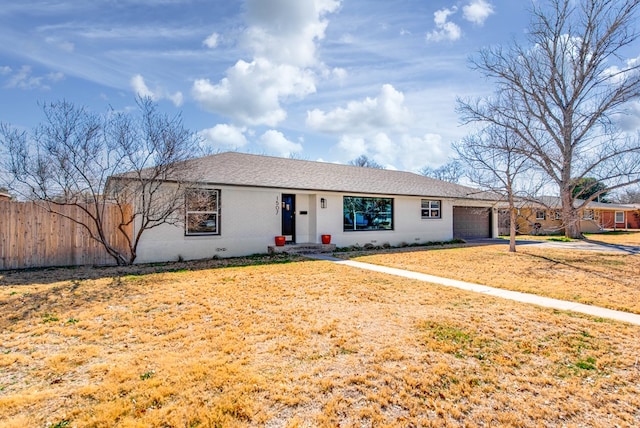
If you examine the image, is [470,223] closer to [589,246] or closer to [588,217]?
[589,246]

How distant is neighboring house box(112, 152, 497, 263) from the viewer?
1215 cm

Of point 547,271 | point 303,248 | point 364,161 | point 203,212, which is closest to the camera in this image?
point 547,271

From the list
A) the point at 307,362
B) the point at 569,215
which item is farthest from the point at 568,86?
the point at 307,362

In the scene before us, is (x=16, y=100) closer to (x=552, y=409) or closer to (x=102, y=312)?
(x=102, y=312)

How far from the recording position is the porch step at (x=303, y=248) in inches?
531

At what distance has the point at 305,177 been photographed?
619 inches

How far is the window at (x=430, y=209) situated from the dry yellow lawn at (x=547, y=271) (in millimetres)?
4772

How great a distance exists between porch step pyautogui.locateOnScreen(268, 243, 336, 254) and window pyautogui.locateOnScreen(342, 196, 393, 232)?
6.05ft

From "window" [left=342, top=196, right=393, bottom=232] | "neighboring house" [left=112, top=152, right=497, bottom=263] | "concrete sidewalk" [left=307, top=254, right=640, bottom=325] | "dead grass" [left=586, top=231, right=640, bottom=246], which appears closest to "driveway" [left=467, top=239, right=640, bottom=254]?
"dead grass" [left=586, top=231, right=640, bottom=246]

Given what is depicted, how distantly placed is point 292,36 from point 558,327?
1018cm

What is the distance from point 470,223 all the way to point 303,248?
1467 centimetres

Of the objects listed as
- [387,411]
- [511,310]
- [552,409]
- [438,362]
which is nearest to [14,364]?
[387,411]

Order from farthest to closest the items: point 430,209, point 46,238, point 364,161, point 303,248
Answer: point 364,161, point 430,209, point 303,248, point 46,238

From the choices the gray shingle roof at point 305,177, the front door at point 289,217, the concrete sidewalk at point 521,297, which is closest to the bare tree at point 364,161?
the gray shingle roof at point 305,177
